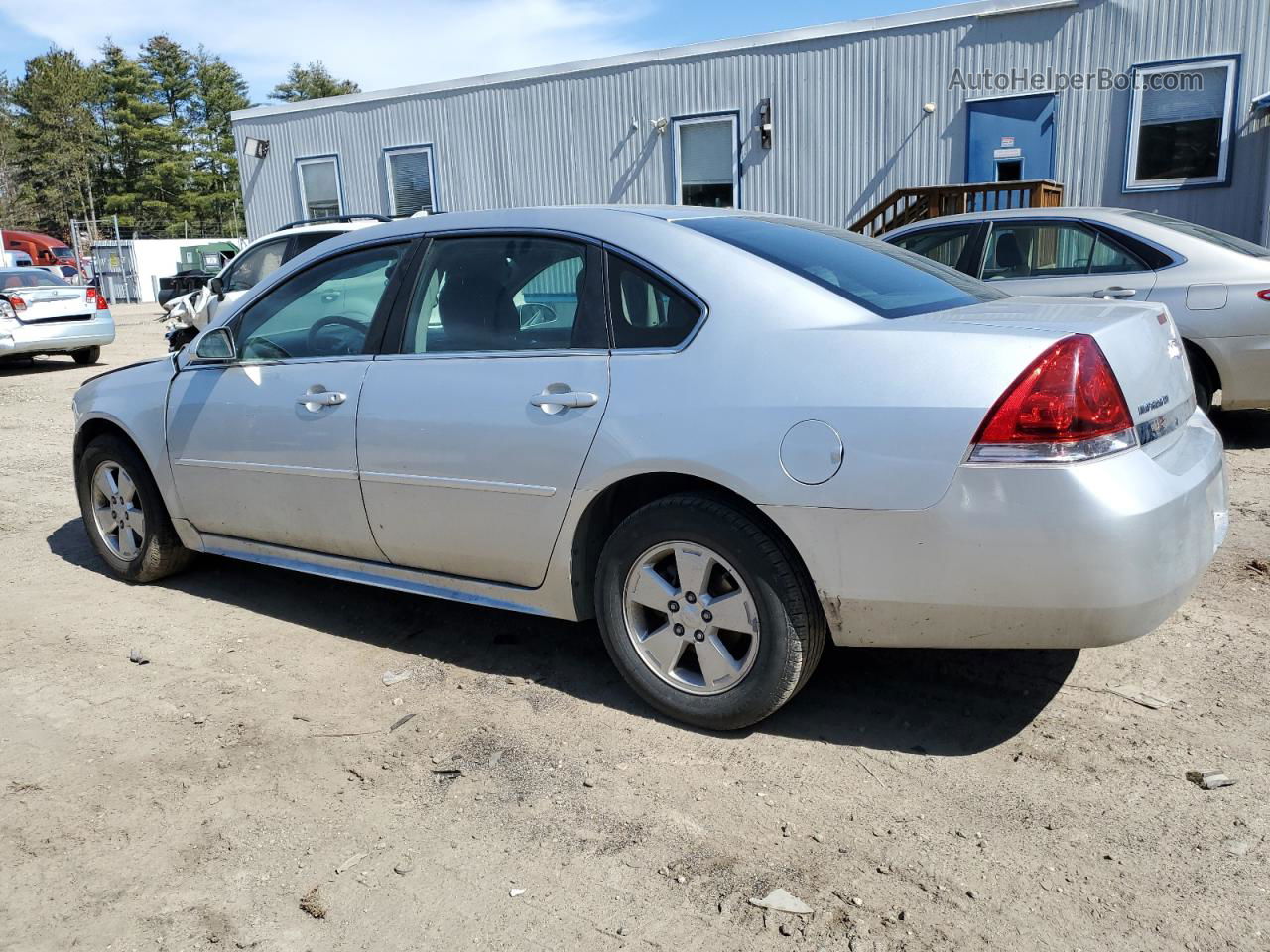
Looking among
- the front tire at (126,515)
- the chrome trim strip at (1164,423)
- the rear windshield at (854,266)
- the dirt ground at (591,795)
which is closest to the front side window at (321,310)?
the front tire at (126,515)

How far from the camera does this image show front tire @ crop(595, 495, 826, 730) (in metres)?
2.97

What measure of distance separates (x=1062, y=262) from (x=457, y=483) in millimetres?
5245

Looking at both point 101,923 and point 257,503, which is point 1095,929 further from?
point 257,503

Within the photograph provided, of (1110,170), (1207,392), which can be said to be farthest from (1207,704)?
(1110,170)

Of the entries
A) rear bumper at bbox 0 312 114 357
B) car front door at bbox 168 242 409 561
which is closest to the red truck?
rear bumper at bbox 0 312 114 357

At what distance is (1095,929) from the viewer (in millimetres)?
2271

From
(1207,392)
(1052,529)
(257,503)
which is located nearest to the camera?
(1052,529)

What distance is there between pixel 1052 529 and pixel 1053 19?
40.5 ft

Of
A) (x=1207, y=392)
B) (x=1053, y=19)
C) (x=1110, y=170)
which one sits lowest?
(x=1207, y=392)

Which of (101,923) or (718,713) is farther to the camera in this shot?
(718,713)

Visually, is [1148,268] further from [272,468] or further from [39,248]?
[39,248]

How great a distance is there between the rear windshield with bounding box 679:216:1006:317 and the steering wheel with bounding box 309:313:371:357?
1.30 m

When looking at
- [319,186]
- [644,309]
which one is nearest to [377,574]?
[644,309]

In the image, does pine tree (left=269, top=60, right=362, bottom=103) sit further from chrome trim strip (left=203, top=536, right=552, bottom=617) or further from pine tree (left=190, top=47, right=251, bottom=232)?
chrome trim strip (left=203, top=536, right=552, bottom=617)
